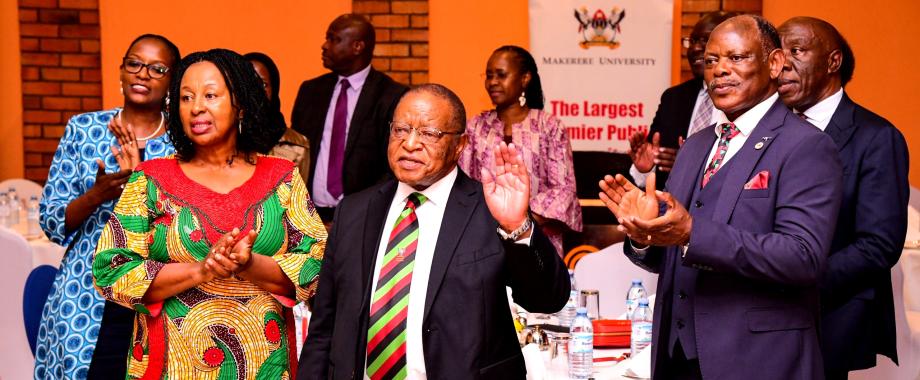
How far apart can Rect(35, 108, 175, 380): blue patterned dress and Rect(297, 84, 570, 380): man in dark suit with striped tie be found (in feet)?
2.84

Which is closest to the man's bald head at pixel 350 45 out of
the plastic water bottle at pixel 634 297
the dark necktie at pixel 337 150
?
the dark necktie at pixel 337 150

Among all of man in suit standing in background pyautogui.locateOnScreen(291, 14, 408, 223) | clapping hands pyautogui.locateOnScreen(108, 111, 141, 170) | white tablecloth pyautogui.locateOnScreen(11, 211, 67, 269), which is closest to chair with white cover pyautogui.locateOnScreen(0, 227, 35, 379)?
clapping hands pyautogui.locateOnScreen(108, 111, 141, 170)

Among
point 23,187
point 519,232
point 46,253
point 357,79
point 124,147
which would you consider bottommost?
point 46,253

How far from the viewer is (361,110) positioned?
19.5 ft

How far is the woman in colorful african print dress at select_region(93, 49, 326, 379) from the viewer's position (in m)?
2.70

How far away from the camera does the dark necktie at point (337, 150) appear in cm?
595

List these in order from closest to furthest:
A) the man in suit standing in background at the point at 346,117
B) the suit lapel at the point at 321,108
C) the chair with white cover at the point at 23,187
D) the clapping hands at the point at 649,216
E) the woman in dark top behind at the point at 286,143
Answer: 1. the clapping hands at the point at 649,216
2. the woman in dark top behind at the point at 286,143
3. the man in suit standing in background at the point at 346,117
4. the suit lapel at the point at 321,108
5. the chair with white cover at the point at 23,187

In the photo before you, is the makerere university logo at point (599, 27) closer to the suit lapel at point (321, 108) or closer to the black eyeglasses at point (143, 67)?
the suit lapel at point (321, 108)

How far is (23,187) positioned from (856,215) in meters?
6.33

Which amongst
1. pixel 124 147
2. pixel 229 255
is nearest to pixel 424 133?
pixel 229 255

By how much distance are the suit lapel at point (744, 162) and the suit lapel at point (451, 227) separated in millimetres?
611

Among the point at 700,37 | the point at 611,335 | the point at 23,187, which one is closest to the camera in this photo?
the point at 611,335

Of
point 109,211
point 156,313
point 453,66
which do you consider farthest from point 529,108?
point 156,313

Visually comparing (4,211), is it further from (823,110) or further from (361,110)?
(823,110)
